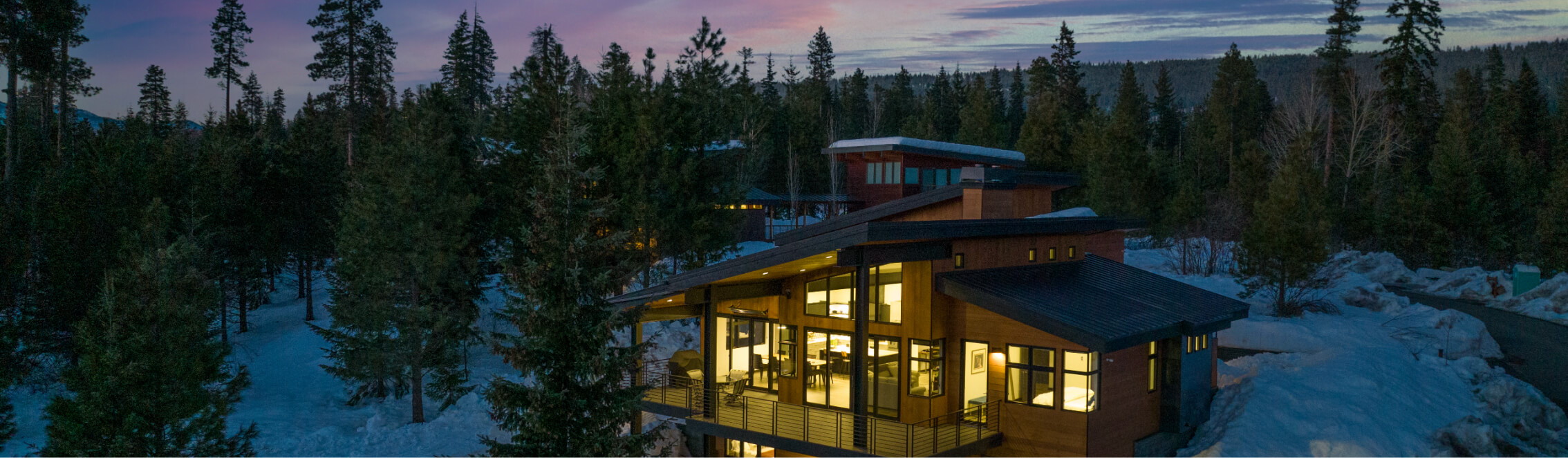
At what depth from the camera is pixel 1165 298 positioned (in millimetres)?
19422

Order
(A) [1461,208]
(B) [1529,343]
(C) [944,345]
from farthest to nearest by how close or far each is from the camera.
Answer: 1. (A) [1461,208]
2. (B) [1529,343]
3. (C) [944,345]

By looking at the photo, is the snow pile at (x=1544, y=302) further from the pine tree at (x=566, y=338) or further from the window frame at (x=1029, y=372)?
the pine tree at (x=566, y=338)

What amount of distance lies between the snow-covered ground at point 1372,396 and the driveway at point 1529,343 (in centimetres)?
109

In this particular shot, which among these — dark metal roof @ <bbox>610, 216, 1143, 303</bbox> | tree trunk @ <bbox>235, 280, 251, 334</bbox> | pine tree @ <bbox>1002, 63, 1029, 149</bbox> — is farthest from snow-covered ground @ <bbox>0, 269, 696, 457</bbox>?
pine tree @ <bbox>1002, 63, 1029, 149</bbox>

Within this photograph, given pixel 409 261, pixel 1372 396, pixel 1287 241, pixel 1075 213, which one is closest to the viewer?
pixel 1372 396

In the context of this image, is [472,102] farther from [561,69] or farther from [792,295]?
[792,295]

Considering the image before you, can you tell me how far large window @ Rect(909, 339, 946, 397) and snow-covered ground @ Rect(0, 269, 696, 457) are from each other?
5.16 metres

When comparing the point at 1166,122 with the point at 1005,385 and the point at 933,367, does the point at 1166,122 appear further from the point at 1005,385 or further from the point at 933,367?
the point at 933,367

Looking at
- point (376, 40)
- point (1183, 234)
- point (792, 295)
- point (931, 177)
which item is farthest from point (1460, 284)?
point (376, 40)

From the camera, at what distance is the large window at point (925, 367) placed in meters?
16.3

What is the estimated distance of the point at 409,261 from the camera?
85.3ft

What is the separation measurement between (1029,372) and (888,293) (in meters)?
2.93

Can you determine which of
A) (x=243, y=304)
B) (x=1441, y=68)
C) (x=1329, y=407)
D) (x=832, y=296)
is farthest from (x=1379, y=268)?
(x=1441, y=68)

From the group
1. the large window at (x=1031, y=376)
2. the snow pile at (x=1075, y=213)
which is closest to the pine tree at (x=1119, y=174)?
the snow pile at (x=1075, y=213)
